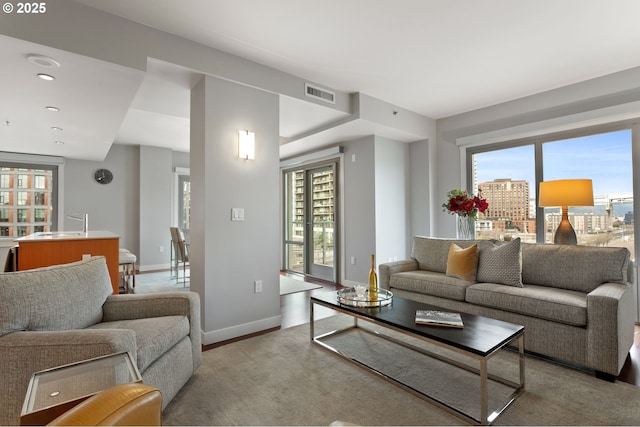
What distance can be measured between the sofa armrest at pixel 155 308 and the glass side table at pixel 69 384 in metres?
0.99

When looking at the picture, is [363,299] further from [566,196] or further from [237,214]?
[566,196]

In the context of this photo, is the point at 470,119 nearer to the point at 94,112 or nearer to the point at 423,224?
the point at 423,224

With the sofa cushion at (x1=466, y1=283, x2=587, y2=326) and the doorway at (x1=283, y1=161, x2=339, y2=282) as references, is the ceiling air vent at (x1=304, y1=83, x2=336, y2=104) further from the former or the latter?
the sofa cushion at (x1=466, y1=283, x2=587, y2=326)

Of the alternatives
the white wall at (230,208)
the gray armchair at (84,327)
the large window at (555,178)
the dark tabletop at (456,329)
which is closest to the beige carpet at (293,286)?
the white wall at (230,208)

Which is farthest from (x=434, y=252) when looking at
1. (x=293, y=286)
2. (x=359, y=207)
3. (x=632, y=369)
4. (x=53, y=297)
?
(x=53, y=297)

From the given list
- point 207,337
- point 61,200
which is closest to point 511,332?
point 207,337

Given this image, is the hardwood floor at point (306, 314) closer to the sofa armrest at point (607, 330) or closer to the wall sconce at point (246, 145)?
the sofa armrest at point (607, 330)

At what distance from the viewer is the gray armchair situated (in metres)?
1.34

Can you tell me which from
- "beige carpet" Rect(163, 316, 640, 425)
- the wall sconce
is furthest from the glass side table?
the wall sconce

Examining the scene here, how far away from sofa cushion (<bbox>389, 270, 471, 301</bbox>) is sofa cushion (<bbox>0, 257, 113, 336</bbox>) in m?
2.67

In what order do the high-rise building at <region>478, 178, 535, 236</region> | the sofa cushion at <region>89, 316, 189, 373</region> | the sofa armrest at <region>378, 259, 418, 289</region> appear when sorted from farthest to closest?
the high-rise building at <region>478, 178, 535, 236</region>, the sofa armrest at <region>378, 259, 418, 289</region>, the sofa cushion at <region>89, 316, 189, 373</region>

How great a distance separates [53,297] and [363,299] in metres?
1.96

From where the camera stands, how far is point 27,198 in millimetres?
5547

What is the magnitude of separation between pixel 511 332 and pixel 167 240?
253 inches
